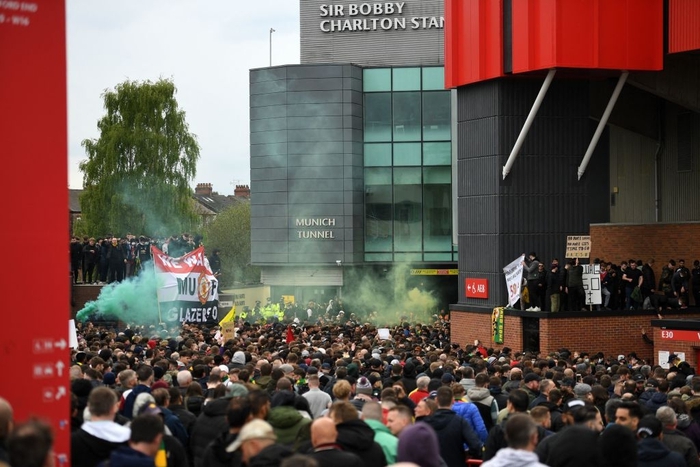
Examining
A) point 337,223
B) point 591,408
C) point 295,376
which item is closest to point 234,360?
point 295,376

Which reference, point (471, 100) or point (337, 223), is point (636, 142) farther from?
point (337, 223)

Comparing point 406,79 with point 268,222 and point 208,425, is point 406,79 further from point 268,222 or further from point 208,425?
point 208,425

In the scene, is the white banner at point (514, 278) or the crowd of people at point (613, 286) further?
the white banner at point (514, 278)

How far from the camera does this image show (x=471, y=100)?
3562 cm

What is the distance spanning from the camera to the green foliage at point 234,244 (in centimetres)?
9719

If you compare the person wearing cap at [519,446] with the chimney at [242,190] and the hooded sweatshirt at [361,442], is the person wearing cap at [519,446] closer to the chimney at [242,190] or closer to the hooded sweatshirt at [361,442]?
the hooded sweatshirt at [361,442]

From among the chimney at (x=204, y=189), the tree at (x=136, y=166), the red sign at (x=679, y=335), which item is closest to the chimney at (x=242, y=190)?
the chimney at (x=204, y=189)

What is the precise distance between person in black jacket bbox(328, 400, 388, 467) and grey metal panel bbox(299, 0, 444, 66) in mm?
53752

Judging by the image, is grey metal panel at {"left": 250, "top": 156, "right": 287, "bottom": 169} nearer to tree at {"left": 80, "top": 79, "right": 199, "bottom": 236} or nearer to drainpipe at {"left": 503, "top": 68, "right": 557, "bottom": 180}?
tree at {"left": 80, "top": 79, "right": 199, "bottom": 236}

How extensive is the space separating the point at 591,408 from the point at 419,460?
2766 millimetres

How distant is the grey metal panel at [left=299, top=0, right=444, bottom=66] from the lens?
202ft

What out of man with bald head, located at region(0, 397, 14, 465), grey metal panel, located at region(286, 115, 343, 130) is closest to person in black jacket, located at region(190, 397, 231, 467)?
man with bald head, located at region(0, 397, 14, 465)

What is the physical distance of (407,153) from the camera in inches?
2317

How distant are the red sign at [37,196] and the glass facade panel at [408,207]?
169ft
